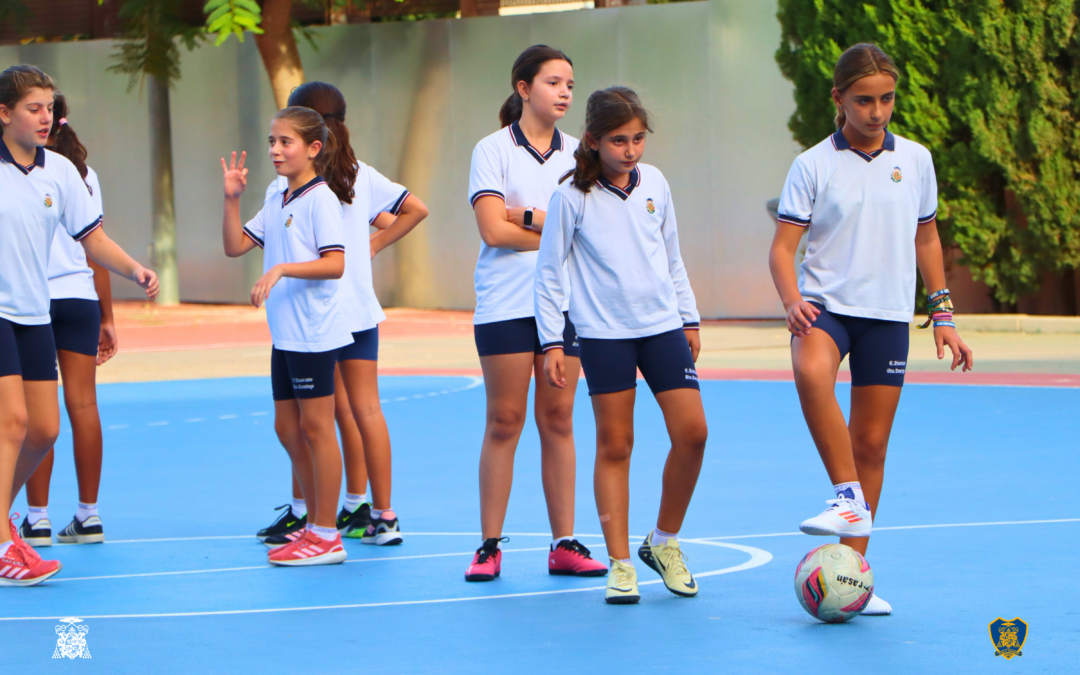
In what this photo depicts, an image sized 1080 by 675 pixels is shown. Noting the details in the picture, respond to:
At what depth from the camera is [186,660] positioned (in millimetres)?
4094

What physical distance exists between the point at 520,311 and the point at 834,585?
1.63 metres

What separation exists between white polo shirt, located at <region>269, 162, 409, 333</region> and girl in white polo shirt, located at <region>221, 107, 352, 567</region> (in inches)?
8.5

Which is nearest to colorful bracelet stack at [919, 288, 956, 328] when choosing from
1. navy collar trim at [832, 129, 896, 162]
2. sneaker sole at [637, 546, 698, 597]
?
navy collar trim at [832, 129, 896, 162]

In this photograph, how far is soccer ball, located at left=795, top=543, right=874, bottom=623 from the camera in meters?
4.31

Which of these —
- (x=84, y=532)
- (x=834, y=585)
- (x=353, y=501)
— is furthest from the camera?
(x=353, y=501)

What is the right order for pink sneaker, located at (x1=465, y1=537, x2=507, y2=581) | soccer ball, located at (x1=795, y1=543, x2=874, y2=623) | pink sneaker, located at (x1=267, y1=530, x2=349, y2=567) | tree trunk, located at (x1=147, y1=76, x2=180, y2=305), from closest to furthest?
soccer ball, located at (x1=795, y1=543, x2=874, y2=623) < pink sneaker, located at (x1=465, y1=537, x2=507, y2=581) < pink sneaker, located at (x1=267, y1=530, x2=349, y2=567) < tree trunk, located at (x1=147, y1=76, x2=180, y2=305)

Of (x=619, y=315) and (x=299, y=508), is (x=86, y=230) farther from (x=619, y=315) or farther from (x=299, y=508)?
(x=619, y=315)

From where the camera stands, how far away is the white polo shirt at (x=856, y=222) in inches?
184

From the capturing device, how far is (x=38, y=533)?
20.5ft

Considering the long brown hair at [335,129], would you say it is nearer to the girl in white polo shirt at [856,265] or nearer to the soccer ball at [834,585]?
the girl in white polo shirt at [856,265]

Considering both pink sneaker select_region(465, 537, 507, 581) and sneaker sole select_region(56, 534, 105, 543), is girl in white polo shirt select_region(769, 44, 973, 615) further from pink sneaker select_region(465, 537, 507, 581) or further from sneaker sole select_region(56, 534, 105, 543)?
sneaker sole select_region(56, 534, 105, 543)

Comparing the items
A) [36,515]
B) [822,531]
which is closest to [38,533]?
[36,515]

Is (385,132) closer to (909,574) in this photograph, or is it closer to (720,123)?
(720,123)

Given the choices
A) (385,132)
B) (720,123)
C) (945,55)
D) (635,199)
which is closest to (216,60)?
(385,132)
